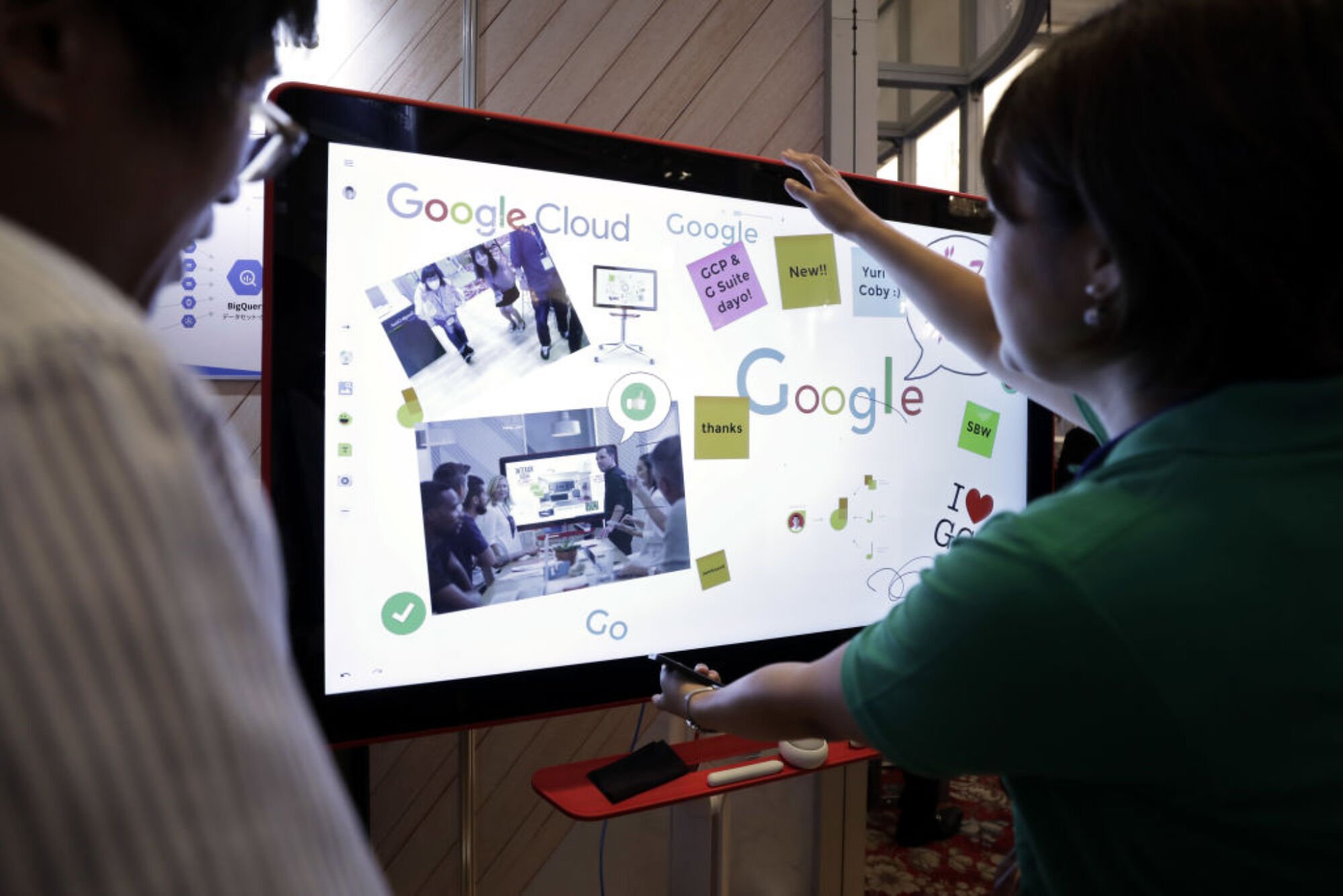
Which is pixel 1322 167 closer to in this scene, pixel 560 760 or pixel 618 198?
pixel 618 198

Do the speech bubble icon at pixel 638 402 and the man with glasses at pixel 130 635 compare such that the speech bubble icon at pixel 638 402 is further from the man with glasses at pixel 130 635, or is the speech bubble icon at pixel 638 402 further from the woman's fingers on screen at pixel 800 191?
the man with glasses at pixel 130 635

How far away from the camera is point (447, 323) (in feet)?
3.33

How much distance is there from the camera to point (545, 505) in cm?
107

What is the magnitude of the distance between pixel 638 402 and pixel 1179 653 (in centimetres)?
75

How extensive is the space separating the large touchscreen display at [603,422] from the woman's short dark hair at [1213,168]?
62cm

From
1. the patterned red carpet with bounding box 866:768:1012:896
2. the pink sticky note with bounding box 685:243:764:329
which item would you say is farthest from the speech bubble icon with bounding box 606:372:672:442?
the patterned red carpet with bounding box 866:768:1012:896

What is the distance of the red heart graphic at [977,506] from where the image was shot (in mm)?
1479

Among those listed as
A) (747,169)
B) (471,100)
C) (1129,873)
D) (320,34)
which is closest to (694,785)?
(1129,873)

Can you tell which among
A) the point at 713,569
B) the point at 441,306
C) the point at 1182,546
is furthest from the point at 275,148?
the point at 713,569

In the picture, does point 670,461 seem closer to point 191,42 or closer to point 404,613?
point 404,613

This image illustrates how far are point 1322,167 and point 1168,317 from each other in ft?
0.44

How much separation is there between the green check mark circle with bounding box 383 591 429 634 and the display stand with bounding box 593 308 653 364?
1.32ft

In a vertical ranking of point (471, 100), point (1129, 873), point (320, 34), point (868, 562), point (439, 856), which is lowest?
point (439, 856)

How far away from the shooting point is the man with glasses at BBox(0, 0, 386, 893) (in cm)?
22
